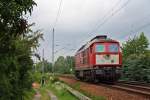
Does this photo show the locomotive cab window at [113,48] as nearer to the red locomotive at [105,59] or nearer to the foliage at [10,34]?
the red locomotive at [105,59]

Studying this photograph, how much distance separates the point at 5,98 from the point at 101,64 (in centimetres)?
2775

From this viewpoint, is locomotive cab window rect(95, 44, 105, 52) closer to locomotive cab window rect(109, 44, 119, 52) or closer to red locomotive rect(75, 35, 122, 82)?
red locomotive rect(75, 35, 122, 82)

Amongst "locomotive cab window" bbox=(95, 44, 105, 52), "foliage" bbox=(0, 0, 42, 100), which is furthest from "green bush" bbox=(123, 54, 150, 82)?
"foliage" bbox=(0, 0, 42, 100)

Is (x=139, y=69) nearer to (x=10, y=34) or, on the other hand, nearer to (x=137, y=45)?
(x=10, y=34)

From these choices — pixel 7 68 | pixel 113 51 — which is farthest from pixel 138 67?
pixel 7 68

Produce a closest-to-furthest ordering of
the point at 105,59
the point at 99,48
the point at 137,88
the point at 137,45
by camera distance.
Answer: the point at 137,88 → the point at 105,59 → the point at 99,48 → the point at 137,45

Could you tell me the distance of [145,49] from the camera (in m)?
123

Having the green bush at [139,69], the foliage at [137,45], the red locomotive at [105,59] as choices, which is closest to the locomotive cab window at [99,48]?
the red locomotive at [105,59]

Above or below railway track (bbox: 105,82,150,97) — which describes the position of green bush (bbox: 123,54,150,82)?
above

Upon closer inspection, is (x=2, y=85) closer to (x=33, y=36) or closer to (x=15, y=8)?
(x=15, y=8)

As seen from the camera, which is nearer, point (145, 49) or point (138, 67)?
point (138, 67)

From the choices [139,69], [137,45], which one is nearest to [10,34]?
[139,69]

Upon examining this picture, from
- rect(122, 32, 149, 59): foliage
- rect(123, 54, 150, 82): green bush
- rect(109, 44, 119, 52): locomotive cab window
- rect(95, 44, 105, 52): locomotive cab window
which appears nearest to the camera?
rect(95, 44, 105, 52): locomotive cab window

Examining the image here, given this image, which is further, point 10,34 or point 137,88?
point 137,88
